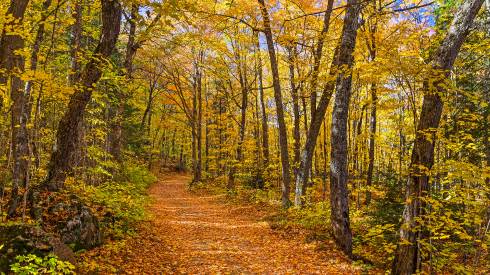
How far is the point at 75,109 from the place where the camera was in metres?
8.05

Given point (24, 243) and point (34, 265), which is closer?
point (34, 265)

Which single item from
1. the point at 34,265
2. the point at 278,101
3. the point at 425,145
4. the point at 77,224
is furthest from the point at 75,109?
the point at 425,145

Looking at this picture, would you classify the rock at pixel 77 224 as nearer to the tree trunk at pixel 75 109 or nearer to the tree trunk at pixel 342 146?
the tree trunk at pixel 75 109

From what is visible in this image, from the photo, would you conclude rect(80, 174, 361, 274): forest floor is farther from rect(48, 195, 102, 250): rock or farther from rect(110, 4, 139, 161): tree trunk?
rect(110, 4, 139, 161): tree trunk

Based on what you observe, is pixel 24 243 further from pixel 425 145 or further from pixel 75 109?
pixel 425 145

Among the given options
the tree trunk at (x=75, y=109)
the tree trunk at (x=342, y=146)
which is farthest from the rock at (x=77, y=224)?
the tree trunk at (x=342, y=146)

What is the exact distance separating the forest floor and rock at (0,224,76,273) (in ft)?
2.51

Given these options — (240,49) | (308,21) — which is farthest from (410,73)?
(240,49)

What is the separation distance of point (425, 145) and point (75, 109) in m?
7.47

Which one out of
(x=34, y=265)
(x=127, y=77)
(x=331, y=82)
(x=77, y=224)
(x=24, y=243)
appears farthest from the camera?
(x=127, y=77)

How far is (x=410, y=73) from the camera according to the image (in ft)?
17.1

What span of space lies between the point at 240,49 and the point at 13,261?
18428 millimetres

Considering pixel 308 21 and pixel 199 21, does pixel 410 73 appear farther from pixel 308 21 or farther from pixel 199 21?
pixel 199 21

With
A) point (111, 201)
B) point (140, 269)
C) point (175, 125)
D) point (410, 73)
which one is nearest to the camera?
point (410, 73)
